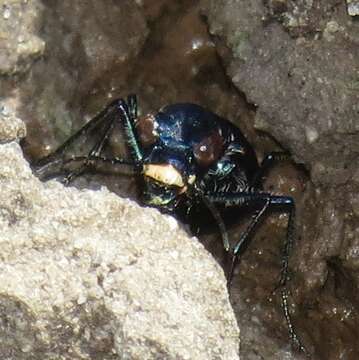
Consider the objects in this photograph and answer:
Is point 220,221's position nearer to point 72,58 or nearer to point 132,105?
point 132,105

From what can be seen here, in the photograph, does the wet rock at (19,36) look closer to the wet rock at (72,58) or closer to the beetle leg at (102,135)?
the wet rock at (72,58)

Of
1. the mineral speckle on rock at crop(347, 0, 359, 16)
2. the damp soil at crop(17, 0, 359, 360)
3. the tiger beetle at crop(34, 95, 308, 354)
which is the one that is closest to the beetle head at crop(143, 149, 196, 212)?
the tiger beetle at crop(34, 95, 308, 354)

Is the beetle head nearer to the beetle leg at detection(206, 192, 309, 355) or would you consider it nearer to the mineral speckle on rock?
the beetle leg at detection(206, 192, 309, 355)

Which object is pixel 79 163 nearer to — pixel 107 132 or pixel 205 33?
pixel 107 132

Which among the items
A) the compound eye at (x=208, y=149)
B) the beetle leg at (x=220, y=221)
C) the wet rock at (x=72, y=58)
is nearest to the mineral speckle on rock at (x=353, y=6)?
the compound eye at (x=208, y=149)

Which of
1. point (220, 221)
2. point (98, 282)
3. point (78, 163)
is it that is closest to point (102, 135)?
→ point (78, 163)

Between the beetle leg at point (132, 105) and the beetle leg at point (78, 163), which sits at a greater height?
the beetle leg at point (132, 105)
